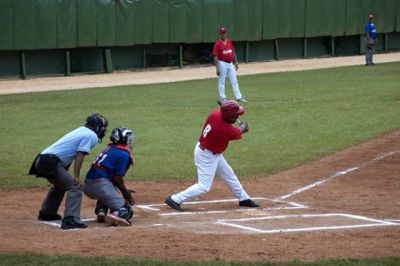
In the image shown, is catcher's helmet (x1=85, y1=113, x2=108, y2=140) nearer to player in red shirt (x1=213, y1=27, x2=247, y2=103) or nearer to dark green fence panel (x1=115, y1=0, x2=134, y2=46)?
player in red shirt (x1=213, y1=27, x2=247, y2=103)

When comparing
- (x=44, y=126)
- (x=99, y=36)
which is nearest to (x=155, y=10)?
(x=99, y=36)

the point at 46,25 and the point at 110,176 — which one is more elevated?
the point at 46,25

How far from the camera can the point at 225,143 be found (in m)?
12.4

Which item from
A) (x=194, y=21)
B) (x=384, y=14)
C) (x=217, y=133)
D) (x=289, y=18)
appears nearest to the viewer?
(x=217, y=133)

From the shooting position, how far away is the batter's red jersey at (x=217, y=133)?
12227mm

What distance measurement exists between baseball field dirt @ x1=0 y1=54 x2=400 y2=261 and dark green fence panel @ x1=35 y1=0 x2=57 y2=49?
1872cm

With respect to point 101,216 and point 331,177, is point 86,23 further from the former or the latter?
point 101,216

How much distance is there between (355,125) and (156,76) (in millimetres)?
15029

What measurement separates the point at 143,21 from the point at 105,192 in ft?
83.8

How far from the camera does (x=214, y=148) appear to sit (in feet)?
40.6

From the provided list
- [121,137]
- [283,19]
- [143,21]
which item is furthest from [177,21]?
[121,137]

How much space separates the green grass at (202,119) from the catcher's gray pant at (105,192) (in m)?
3.22

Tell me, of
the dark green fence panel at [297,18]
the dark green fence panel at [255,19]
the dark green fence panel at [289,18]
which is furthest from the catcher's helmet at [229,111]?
the dark green fence panel at [297,18]

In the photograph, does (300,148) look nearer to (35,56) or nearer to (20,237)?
(20,237)
